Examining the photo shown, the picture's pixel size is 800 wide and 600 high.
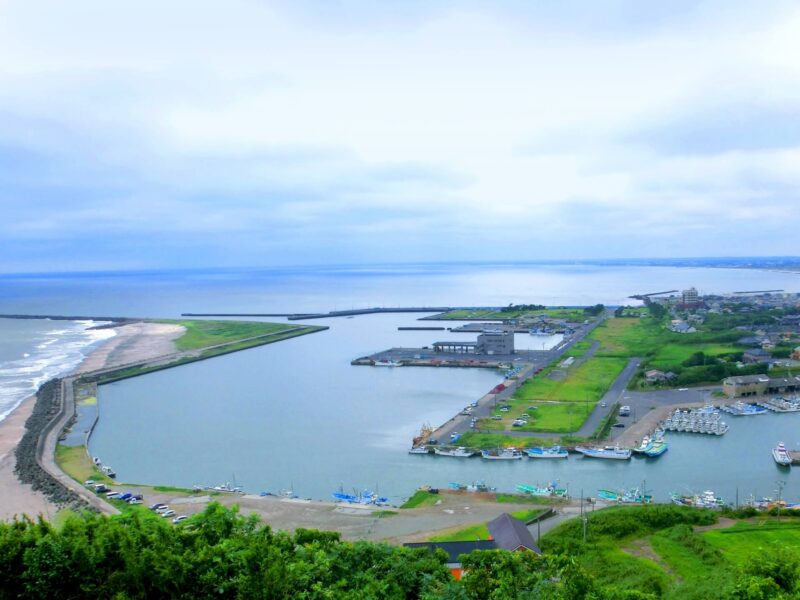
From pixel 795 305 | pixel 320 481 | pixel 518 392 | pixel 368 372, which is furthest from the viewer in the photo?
pixel 795 305

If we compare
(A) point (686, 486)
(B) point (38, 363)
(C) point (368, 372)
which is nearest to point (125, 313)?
(B) point (38, 363)

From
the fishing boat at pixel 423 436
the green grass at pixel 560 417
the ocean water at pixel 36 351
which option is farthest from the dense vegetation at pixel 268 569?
the ocean water at pixel 36 351

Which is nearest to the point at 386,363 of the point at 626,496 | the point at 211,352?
the point at 211,352

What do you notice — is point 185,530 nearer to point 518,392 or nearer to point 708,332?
point 518,392

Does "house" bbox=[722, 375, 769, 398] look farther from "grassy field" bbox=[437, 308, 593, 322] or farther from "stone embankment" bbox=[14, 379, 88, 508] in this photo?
"grassy field" bbox=[437, 308, 593, 322]

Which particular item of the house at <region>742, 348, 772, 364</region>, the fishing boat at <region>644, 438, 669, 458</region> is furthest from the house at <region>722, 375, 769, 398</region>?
the fishing boat at <region>644, 438, 669, 458</region>

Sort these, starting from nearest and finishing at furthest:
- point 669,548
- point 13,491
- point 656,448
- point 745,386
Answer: point 669,548
point 13,491
point 656,448
point 745,386

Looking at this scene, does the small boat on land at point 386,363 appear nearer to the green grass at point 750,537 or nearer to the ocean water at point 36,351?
the ocean water at point 36,351

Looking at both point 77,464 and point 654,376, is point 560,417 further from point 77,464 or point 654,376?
point 77,464
